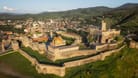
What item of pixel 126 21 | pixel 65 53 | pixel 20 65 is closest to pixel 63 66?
pixel 65 53

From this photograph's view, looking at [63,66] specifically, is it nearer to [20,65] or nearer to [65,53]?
[65,53]

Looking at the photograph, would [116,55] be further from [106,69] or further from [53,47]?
[53,47]

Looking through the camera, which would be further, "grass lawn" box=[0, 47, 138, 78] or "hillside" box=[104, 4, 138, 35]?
"hillside" box=[104, 4, 138, 35]

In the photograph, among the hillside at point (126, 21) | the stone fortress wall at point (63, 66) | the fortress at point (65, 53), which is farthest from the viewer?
the hillside at point (126, 21)

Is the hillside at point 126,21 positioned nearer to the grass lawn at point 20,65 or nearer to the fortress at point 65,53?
the fortress at point 65,53

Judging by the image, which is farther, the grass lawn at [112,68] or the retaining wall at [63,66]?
the retaining wall at [63,66]

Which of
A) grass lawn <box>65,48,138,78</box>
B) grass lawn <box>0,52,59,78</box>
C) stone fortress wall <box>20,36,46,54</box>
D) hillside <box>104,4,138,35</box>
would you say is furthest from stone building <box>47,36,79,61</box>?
hillside <box>104,4,138,35</box>

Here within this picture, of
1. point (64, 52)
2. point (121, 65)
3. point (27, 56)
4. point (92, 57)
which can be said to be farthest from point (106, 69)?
point (27, 56)

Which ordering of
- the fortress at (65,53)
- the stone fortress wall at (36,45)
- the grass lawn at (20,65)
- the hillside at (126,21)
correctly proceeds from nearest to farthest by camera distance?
the fortress at (65,53) < the grass lawn at (20,65) < the stone fortress wall at (36,45) < the hillside at (126,21)

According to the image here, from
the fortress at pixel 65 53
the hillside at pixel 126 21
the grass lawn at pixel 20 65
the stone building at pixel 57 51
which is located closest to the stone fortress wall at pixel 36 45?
the fortress at pixel 65 53

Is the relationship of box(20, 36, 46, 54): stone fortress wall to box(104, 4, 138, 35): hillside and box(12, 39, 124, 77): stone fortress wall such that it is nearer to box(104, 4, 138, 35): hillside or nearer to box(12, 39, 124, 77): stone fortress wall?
box(12, 39, 124, 77): stone fortress wall

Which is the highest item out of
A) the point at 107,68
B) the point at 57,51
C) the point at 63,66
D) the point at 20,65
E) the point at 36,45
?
the point at 57,51
